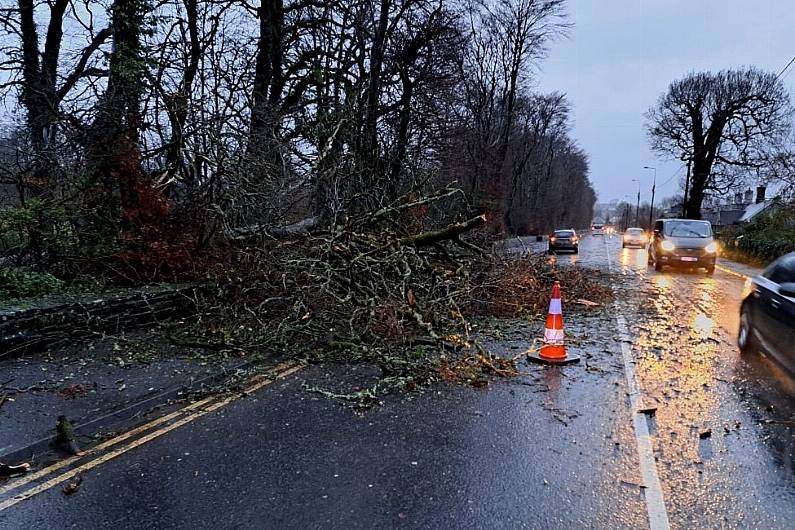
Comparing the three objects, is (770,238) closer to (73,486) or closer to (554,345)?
(554,345)

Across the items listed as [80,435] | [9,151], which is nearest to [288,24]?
[9,151]

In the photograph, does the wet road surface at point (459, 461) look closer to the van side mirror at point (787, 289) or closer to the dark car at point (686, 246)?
the van side mirror at point (787, 289)

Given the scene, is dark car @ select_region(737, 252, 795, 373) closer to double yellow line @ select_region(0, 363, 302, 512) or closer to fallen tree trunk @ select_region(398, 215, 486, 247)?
fallen tree trunk @ select_region(398, 215, 486, 247)

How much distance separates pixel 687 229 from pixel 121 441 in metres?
18.7

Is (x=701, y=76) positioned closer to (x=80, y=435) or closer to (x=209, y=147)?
(x=209, y=147)

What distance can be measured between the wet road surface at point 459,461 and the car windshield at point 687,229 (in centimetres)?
1300

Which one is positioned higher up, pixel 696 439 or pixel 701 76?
pixel 701 76

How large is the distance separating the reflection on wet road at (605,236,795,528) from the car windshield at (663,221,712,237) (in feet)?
31.1

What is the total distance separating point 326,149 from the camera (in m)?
12.2

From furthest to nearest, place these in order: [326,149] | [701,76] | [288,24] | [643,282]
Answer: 1. [701,76]
2. [288,24]
3. [643,282]
4. [326,149]

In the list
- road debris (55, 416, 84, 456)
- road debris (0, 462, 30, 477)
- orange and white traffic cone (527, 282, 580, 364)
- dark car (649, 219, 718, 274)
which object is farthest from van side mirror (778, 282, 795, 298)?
dark car (649, 219, 718, 274)

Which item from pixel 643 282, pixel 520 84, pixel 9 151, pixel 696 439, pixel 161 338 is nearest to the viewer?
pixel 696 439

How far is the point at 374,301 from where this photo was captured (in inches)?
304

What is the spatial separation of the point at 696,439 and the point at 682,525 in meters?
1.43
